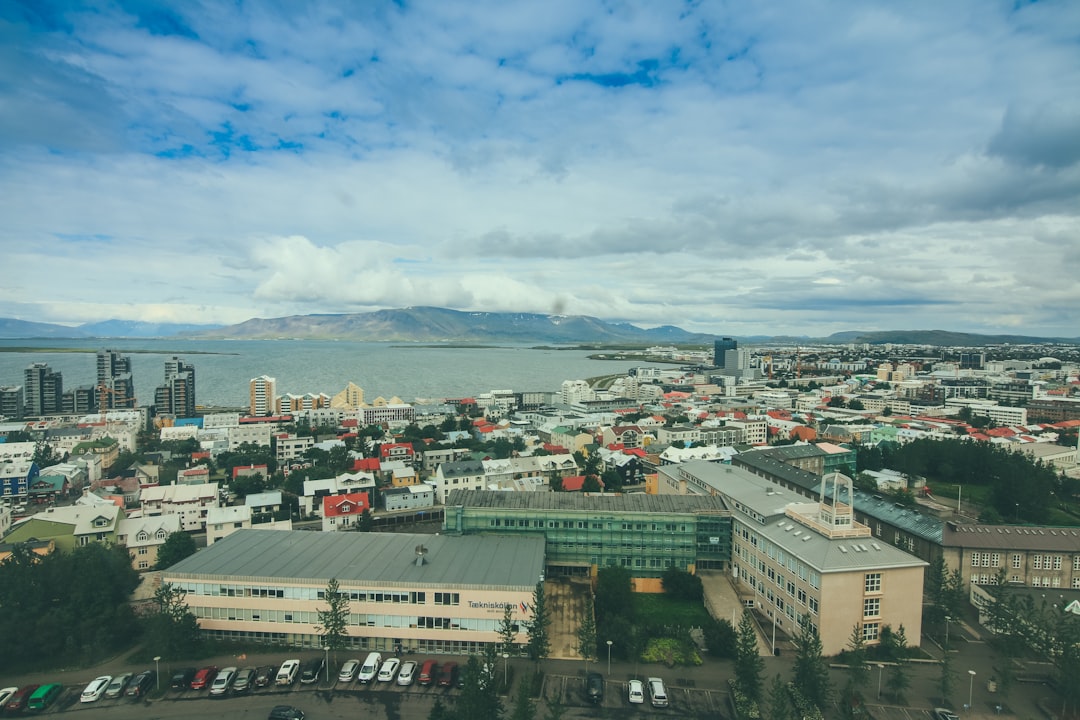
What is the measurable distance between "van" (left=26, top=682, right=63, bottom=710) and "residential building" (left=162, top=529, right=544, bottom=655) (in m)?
2.10

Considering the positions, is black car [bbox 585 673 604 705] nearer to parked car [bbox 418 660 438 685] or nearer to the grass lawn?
the grass lawn

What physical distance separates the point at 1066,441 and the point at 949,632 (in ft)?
86.9

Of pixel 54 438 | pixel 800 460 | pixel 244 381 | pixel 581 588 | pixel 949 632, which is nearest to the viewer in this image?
pixel 949 632

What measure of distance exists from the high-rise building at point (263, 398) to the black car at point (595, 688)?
1468 inches

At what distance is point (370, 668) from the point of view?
9672mm

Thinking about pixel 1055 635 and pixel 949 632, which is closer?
pixel 1055 635

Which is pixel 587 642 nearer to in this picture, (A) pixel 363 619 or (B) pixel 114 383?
(A) pixel 363 619

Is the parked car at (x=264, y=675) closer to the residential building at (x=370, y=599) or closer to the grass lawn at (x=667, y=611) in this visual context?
the residential building at (x=370, y=599)

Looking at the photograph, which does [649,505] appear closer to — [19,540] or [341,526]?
[341,526]

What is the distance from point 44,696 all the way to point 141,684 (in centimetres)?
127

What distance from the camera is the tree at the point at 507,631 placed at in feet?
31.8

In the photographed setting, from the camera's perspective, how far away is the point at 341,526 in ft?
59.0

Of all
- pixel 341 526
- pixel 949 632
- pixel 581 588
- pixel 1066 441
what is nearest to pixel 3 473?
pixel 341 526

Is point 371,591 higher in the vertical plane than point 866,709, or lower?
higher
